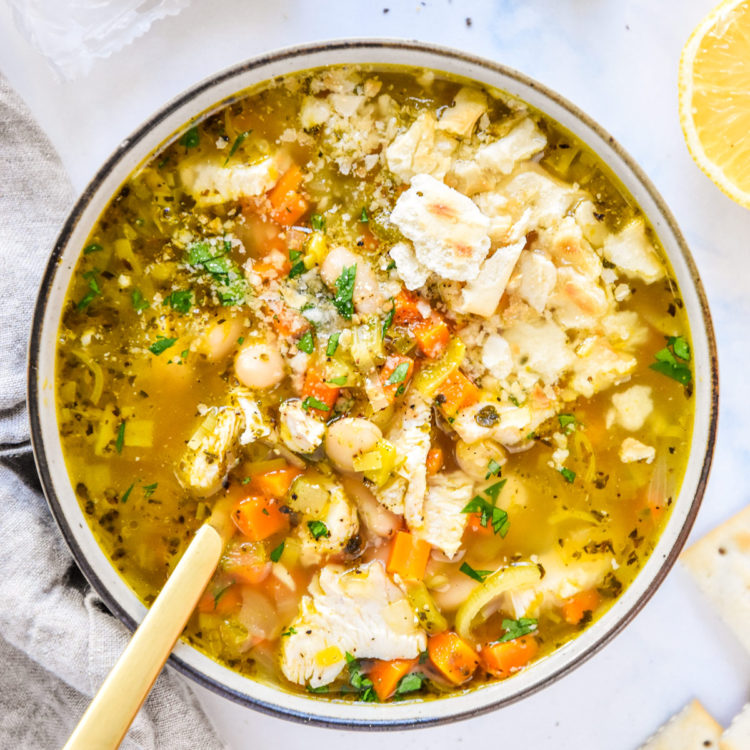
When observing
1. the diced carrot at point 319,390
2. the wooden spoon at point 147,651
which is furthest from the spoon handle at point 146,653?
the diced carrot at point 319,390

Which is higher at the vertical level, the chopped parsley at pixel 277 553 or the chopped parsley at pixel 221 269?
the chopped parsley at pixel 221 269

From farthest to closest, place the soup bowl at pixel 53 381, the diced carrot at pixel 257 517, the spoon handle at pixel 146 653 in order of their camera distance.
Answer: the diced carrot at pixel 257 517 < the soup bowl at pixel 53 381 < the spoon handle at pixel 146 653

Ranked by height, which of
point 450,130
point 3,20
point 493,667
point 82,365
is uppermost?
point 450,130

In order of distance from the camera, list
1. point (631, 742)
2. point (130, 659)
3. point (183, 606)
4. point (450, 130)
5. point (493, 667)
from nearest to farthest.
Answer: point (130, 659) < point (183, 606) < point (450, 130) < point (493, 667) < point (631, 742)

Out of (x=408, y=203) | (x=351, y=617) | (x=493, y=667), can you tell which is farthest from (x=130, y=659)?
(x=408, y=203)

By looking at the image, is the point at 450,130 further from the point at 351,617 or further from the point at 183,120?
the point at 351,617

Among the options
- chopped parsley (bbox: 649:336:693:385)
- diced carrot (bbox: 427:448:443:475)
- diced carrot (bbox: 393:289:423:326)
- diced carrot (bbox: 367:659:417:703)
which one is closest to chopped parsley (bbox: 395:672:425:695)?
diced carrot (bbox: 367:659:417:703)

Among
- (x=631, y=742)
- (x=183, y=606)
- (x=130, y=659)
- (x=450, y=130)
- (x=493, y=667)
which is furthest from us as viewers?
(x=631, y=742)

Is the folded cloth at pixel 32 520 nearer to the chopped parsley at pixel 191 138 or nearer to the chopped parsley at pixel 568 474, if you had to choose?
the chopped parsley at pixel 191 138
